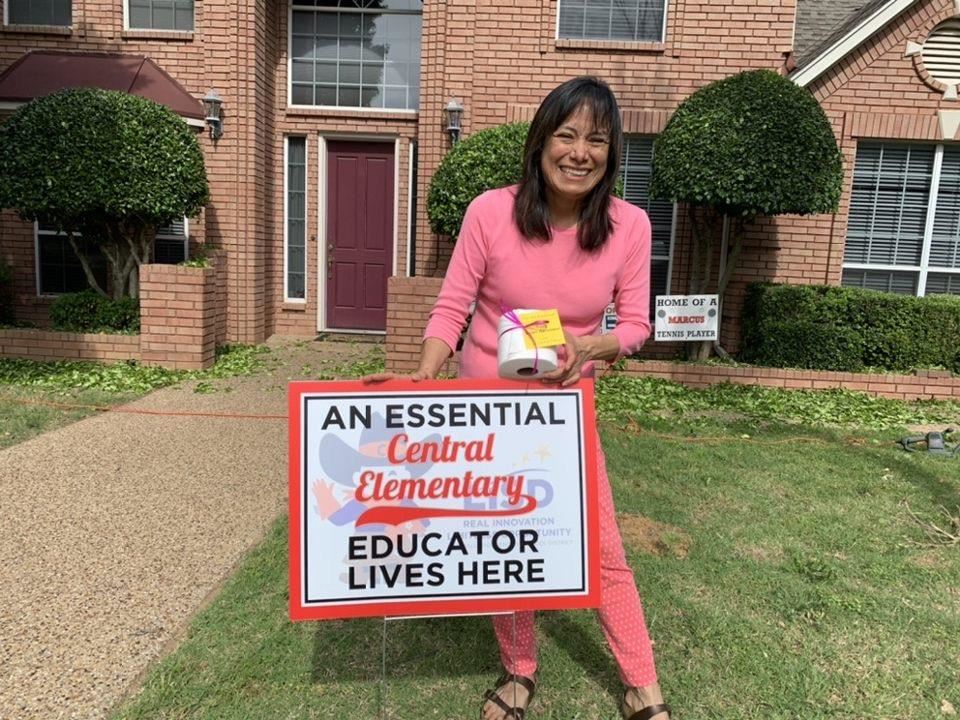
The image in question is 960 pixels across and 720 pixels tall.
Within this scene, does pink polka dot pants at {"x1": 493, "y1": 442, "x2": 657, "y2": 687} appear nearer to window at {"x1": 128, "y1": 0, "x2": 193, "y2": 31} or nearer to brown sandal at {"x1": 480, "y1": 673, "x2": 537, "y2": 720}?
brown sandal at {"x1": 480, "y1": 673, "x2": 537, "y2": 720}

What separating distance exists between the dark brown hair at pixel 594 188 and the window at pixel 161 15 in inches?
347

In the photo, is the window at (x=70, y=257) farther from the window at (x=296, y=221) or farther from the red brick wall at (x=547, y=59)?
the red brick wall at (x=547, y=59)

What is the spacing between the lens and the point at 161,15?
920 centimetres

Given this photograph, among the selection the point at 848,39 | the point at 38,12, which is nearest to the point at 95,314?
the point at 38,12

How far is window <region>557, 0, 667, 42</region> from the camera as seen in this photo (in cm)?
869

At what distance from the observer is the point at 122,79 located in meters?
8.57

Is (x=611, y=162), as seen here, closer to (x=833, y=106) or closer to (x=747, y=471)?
(x=747, y=471)

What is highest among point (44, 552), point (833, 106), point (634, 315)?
point (833, 106)

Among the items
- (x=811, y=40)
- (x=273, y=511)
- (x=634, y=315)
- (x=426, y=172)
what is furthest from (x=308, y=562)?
(x=811, y=40)

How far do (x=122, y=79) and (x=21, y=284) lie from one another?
310 centimetres

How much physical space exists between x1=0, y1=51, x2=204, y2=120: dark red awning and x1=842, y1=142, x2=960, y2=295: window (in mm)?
8378

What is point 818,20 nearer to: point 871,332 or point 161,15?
point 871,332

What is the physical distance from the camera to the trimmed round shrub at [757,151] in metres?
7.11

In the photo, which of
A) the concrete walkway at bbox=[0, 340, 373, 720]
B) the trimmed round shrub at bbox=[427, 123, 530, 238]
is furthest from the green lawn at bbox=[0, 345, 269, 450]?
the trimmed round shrub at bbox=[427, 123, 530, 238]
